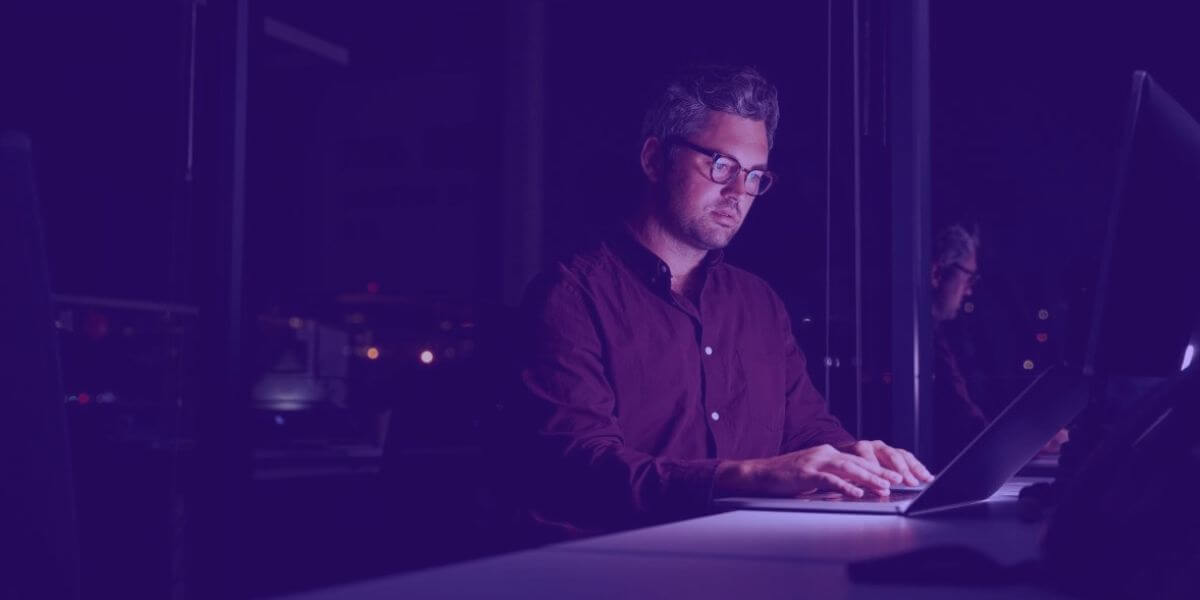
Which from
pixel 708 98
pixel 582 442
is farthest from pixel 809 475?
pixel 708 98

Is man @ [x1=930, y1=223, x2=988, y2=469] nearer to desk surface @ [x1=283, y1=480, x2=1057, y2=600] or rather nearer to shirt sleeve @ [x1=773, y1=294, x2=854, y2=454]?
shirt sleeve @ [x1=773, y1=294, x2=854, y2=454]

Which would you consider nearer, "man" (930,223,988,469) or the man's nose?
the man's nose

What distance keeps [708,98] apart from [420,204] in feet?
17.7

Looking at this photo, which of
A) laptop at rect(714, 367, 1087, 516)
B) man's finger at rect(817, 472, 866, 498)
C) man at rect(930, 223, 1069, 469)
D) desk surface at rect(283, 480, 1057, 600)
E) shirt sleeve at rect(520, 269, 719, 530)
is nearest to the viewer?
desk surface at rect(283, 480, 1057, 600)

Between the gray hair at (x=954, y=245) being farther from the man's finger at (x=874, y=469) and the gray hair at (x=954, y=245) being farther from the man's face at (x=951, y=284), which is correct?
the man's finger at (x=874, y=469)

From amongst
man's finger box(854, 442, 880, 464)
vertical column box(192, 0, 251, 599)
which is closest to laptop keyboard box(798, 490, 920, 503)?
man's finger box(854, 442, 880, 464)

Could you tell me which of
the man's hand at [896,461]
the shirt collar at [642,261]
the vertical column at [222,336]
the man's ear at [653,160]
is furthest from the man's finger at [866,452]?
the vertical column at [222,336]

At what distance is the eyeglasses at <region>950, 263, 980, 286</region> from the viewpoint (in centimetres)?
402

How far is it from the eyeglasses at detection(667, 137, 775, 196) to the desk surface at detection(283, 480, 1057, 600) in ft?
3.21

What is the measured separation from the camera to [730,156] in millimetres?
2363

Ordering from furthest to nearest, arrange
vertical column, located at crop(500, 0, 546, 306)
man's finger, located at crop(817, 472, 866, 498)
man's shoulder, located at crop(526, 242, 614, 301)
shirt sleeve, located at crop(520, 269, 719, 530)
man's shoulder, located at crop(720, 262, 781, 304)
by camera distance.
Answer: vertical column, located at crop(500, 0, 546, 306), man's shoulder, located at crop(720, 262, 781, 304), man's shoulder, located at crop(526, 242, 614, 301), shirt sleeve, located at crop(520, 269, 719, 530), man's finger, located at crop(817, 472, 866, 498)

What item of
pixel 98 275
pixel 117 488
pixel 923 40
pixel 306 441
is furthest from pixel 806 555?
pixel 98 275

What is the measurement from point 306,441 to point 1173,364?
13.6 feet

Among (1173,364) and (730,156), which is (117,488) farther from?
(1173,364)
